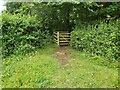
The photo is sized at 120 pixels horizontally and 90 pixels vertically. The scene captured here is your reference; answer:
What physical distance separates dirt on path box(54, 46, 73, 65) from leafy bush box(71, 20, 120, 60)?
1.37 feet

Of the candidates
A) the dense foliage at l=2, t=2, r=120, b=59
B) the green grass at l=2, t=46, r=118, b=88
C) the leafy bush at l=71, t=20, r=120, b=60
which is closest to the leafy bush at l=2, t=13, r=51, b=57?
the dense foliage at l=2, t=2, r=120, b=59

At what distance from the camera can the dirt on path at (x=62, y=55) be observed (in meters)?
4.66

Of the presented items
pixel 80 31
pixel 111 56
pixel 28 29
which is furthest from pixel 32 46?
pixel 111 56

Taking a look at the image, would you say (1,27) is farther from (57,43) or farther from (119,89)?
(119,89)

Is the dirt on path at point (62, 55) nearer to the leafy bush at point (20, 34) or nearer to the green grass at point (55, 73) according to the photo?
the green grass at point (55, 73)

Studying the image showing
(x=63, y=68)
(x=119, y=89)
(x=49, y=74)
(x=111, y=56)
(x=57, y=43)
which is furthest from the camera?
(x=57, y=43)

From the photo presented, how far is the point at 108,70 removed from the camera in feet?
12.9

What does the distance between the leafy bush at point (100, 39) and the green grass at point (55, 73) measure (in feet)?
1.11

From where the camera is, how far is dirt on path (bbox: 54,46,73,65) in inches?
183

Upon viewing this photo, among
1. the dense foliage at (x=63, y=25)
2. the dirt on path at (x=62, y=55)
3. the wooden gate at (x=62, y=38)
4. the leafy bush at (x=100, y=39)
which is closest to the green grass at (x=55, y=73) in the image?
the dirt on path at (x=62, y=55)

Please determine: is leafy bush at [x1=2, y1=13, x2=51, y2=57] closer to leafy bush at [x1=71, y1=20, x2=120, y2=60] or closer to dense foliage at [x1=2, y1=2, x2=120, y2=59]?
dense foliage at [x1=2, y1=2, x2=120, y2=59]

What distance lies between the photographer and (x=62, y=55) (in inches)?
206

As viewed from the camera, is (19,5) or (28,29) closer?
(28,29)

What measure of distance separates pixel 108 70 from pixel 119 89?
830 millimetres
